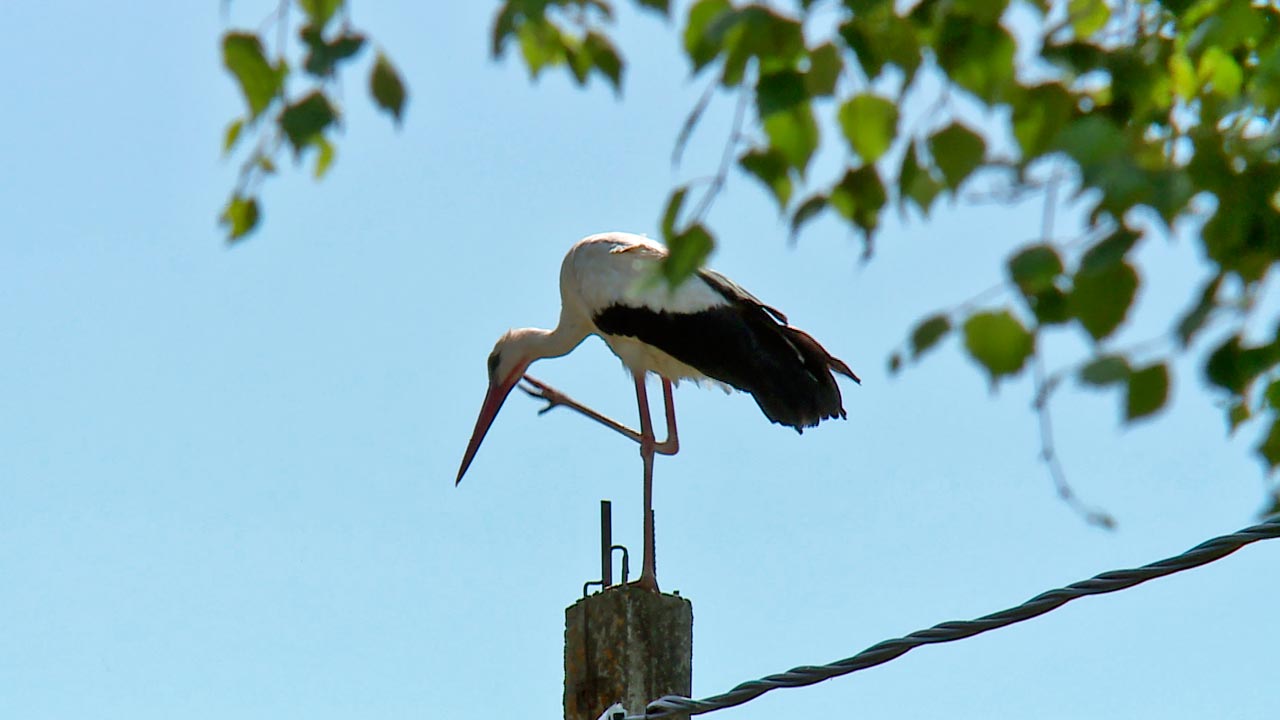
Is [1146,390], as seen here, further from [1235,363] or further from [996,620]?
[996,620]

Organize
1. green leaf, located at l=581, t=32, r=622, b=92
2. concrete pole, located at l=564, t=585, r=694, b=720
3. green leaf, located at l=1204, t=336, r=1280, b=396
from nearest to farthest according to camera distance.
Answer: green leaf, located at l=1204, t=336, r=1280, b=396, green leaf, located at l=581, t=32, r=622, b=92, concrete pole, located at l=564, t=585, r=694, b=720

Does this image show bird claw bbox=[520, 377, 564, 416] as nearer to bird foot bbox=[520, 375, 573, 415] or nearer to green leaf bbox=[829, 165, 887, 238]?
bird foot bbox=[520, 375, 573, 415]

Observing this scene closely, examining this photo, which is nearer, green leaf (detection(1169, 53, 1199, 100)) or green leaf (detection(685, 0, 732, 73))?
green leaf (detection(685, 0, 732, 73))

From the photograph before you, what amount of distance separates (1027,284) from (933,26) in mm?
385

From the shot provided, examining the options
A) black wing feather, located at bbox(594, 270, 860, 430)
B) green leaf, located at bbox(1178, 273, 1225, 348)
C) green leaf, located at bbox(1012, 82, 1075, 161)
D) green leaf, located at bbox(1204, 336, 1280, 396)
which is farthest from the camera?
black wing feather, located at bbox(594, 270, 860, 430)

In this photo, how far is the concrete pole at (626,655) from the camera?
404 centimetres

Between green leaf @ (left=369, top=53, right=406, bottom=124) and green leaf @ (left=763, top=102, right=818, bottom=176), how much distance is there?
41 cm

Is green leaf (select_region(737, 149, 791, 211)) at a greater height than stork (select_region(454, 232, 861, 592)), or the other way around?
stork (select_region(454, 232, 861, 592))

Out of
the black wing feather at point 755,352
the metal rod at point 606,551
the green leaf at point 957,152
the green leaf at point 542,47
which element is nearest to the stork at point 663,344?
the black wing feather at point 755,352

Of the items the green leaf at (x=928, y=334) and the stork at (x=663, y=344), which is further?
the stork at (x=663, y=344)

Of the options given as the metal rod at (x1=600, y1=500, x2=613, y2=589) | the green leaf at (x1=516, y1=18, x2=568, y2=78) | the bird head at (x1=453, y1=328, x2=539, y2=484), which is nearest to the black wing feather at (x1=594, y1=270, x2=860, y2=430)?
the bird head at (x1=453, y1=328, x2=539, y2=484)

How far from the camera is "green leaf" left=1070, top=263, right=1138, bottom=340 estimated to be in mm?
1713

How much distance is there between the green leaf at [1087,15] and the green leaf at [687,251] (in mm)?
478

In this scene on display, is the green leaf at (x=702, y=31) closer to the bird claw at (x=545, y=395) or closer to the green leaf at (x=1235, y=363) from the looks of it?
the green leaf at (x=1235, y=363)
